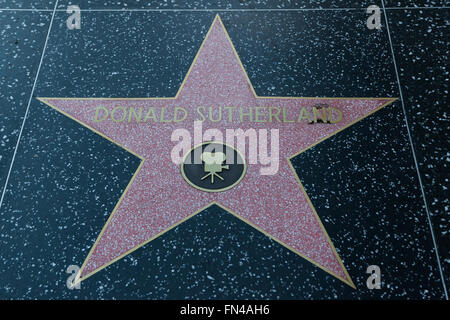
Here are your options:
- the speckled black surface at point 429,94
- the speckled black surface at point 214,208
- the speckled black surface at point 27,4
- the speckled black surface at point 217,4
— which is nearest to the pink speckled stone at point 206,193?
the speckled black surface at point 214,208

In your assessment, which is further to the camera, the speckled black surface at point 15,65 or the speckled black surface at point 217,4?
the speckled black surface at point 217,4

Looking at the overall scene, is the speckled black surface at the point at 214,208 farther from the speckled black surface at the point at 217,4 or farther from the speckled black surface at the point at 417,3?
the speckled black surface at the point at 417,3

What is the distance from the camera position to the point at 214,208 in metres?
1.43

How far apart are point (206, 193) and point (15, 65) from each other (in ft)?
3.51

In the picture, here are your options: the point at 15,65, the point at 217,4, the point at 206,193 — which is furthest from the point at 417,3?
the point at 15,65

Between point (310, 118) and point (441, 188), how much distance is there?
552mm

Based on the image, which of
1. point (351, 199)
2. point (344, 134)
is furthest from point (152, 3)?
point (351, 199)

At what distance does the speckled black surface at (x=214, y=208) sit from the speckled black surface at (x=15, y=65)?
0.17 ft

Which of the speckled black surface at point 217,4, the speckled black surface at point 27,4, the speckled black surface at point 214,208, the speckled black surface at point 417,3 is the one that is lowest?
the speckled black surface at point 214,208

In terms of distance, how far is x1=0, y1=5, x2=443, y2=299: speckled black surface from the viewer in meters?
1.30

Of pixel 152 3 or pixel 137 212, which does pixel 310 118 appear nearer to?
pixel 137 212

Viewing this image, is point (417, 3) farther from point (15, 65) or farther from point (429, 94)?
point (15, 65)

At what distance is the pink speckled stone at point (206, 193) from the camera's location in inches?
53.7
